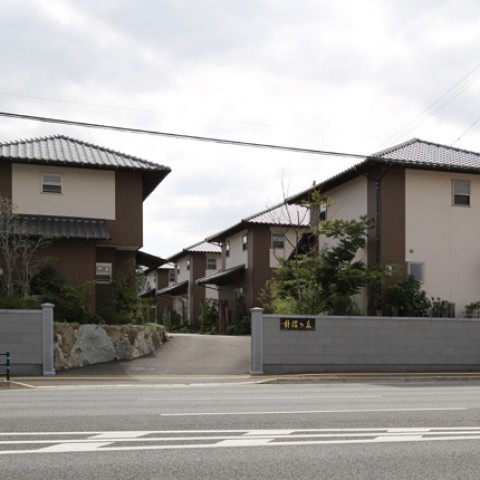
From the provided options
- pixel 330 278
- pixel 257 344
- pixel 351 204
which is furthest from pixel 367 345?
pixel 351 204

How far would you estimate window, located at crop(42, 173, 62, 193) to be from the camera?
2769cm

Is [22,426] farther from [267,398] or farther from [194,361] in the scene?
[194,361]

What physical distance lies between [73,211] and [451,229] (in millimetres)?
15175

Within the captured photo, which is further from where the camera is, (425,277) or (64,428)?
(425,277)

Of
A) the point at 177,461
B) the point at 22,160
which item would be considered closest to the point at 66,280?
the point at 22,160

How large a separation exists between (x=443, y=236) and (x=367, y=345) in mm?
7191

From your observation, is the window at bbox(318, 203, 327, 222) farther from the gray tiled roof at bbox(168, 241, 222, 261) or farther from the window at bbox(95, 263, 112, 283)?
the gray tiled roof at bbox(168, 241, 222, 261)

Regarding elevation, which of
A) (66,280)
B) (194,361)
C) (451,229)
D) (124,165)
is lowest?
(194,361)

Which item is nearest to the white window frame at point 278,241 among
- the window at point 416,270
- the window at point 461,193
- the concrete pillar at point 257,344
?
the window at point 416,270

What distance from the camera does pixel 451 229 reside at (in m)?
28.1

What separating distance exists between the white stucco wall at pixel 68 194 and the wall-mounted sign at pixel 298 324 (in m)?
9.56

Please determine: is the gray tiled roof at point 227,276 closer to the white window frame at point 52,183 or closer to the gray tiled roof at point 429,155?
the gray tiled roof at point 429,155

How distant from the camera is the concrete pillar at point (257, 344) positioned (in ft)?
71.7

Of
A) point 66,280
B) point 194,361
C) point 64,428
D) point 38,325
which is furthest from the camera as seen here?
point 66,280
